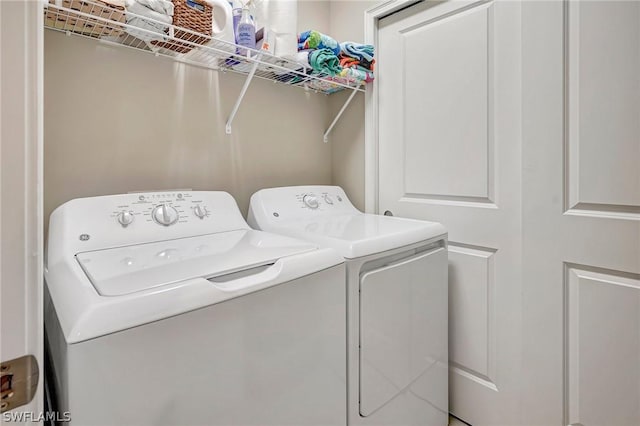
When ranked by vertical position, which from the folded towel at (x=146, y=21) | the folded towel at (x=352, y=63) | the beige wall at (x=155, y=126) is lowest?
the beige wall at (x=155, y=126)

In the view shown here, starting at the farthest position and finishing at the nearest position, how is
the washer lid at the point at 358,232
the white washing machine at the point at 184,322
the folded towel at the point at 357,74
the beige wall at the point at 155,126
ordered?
1. the folded towel at the point at 357,74
2. the beige wall at the point at 155,126
3. the washer lid at the point at 358,232
4. the white washing machine at the point at 184,322

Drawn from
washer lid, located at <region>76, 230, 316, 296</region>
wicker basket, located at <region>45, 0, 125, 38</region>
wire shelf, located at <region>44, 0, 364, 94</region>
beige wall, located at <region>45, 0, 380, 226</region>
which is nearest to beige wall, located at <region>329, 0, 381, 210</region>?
beige wall, located at <region>45, 0, 380, 226</region>

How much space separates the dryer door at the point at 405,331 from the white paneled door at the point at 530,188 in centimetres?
22

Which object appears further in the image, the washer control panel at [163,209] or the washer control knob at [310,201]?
the washer control knob at [310,201]

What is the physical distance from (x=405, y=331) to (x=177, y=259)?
0.87 meters

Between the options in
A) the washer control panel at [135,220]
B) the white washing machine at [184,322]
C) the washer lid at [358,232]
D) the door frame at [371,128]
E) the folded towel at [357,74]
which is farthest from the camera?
the door frame at [371,128]

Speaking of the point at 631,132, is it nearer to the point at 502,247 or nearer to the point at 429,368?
the point at 502,247

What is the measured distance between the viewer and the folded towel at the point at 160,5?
112 centimetres

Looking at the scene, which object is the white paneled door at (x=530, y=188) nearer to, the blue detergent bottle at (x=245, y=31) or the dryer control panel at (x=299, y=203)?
the dryer control panel at (x=299, y=203)

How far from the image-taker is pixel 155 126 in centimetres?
146

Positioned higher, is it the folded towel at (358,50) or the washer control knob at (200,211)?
the folded towel at (358,50)

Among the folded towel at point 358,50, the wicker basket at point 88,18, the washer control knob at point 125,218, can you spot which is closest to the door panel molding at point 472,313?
the folded towel at point 358,50

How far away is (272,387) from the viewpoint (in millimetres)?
886

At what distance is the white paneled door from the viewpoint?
3.96 ft
